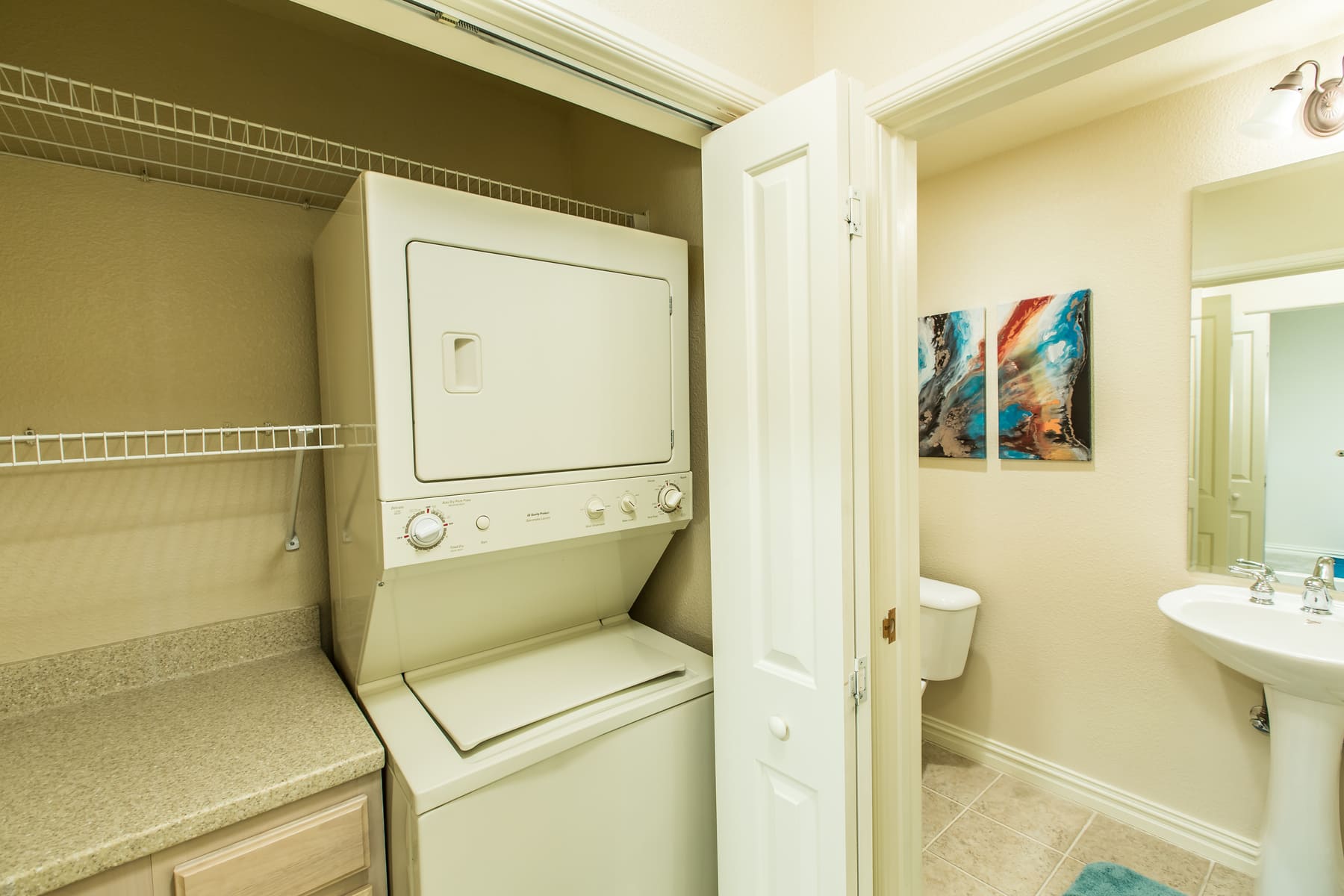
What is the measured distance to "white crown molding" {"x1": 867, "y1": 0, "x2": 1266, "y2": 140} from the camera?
85cm

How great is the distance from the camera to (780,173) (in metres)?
1.12

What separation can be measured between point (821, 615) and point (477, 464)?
0.73 m

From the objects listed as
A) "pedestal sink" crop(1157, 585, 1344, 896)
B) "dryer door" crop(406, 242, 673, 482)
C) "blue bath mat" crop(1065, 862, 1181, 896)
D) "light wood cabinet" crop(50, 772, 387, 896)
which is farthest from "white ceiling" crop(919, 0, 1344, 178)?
"blue bath mat" crop(1065, 862, 1181, 896)

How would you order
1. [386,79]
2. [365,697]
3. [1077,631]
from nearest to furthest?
[365,697]
[386,79]
[1077,631]

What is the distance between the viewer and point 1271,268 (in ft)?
6.10

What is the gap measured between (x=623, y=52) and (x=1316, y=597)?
237cm

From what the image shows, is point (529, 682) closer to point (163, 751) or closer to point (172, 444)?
point (163, 751)

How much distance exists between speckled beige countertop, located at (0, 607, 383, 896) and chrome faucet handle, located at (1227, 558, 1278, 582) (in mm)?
2532

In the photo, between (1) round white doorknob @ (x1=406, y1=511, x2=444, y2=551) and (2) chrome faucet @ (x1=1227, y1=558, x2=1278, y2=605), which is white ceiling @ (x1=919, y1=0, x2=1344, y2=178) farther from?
(1) round white doorknob @ (x1=406, y1=511, x2=444, y2=551)

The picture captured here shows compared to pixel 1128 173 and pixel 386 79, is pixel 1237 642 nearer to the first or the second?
pixel 1128 173

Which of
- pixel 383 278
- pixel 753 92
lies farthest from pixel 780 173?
pixel 383 278

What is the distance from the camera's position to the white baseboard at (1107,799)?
195 centimetres

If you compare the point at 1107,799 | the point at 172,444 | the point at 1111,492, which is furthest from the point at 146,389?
the point at 1107,799

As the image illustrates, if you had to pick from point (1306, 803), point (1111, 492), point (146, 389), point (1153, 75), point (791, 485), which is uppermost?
point (1153, 75)
